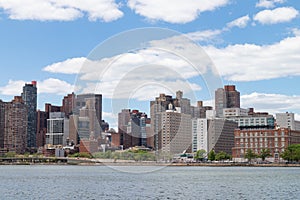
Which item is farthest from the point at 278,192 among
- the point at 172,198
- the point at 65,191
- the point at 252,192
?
the point at 65,191

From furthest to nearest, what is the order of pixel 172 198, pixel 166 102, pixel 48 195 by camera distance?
pixel 166 102, pixel 48 195, pixel 172 198

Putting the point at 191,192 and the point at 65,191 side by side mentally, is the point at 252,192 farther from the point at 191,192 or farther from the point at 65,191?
the point at 65,191

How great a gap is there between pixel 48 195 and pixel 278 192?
95.9ft

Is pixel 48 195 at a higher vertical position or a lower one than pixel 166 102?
lower

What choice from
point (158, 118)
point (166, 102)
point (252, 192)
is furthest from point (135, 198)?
point (158, 118)

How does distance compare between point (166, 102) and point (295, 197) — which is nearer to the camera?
point (295, 197)

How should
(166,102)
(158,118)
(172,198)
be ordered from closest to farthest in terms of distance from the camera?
(172,198) → (166,102) → (158,118)

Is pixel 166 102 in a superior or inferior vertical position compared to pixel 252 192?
A: superior

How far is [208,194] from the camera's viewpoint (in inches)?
2741

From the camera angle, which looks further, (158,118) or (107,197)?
(158,118)

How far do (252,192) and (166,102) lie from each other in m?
109

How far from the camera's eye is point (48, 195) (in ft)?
226

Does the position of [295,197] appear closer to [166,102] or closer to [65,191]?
[65,191]

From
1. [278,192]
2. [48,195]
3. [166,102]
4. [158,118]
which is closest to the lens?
[48,195]
